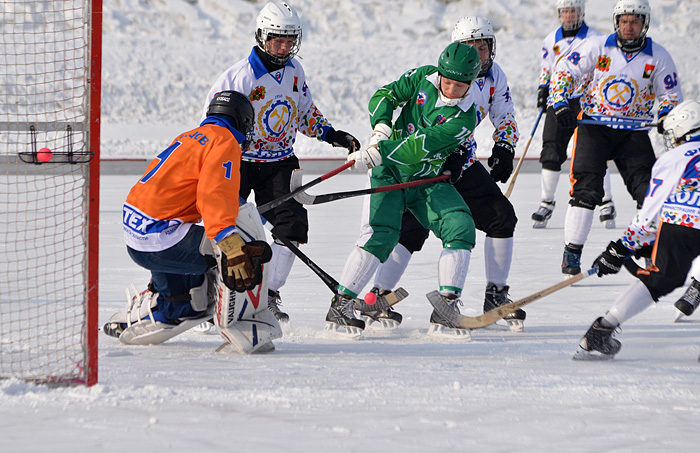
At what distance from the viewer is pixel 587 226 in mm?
5684

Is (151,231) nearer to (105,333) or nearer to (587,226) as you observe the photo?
(105,333)

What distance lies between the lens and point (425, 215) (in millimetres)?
4215

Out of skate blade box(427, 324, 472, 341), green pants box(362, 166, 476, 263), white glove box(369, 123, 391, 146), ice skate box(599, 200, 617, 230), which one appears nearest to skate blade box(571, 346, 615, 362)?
skate blade box(427, 324, 472, 341)

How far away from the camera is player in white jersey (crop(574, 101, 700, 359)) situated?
3453 mm

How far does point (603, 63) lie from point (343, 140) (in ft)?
6.49

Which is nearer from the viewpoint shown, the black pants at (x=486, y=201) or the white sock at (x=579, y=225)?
the black pants at (x=486, y=201)

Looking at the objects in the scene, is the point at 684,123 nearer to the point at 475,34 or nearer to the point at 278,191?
the point at 475,34

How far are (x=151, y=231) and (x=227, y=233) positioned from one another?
1.46ft

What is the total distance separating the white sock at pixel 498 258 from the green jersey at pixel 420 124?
20.1 inches

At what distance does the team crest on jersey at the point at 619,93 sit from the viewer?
5.60 m

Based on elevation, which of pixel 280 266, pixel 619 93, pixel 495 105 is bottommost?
pixel 280 266

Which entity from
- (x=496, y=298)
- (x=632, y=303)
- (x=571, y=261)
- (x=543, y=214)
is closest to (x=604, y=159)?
(x=571, y=261)

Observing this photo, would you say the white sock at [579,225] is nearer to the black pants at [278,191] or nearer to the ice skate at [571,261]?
the ice skate at [571,261]

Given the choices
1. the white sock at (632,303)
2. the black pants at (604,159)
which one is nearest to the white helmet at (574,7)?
the black pants at (604,159)
